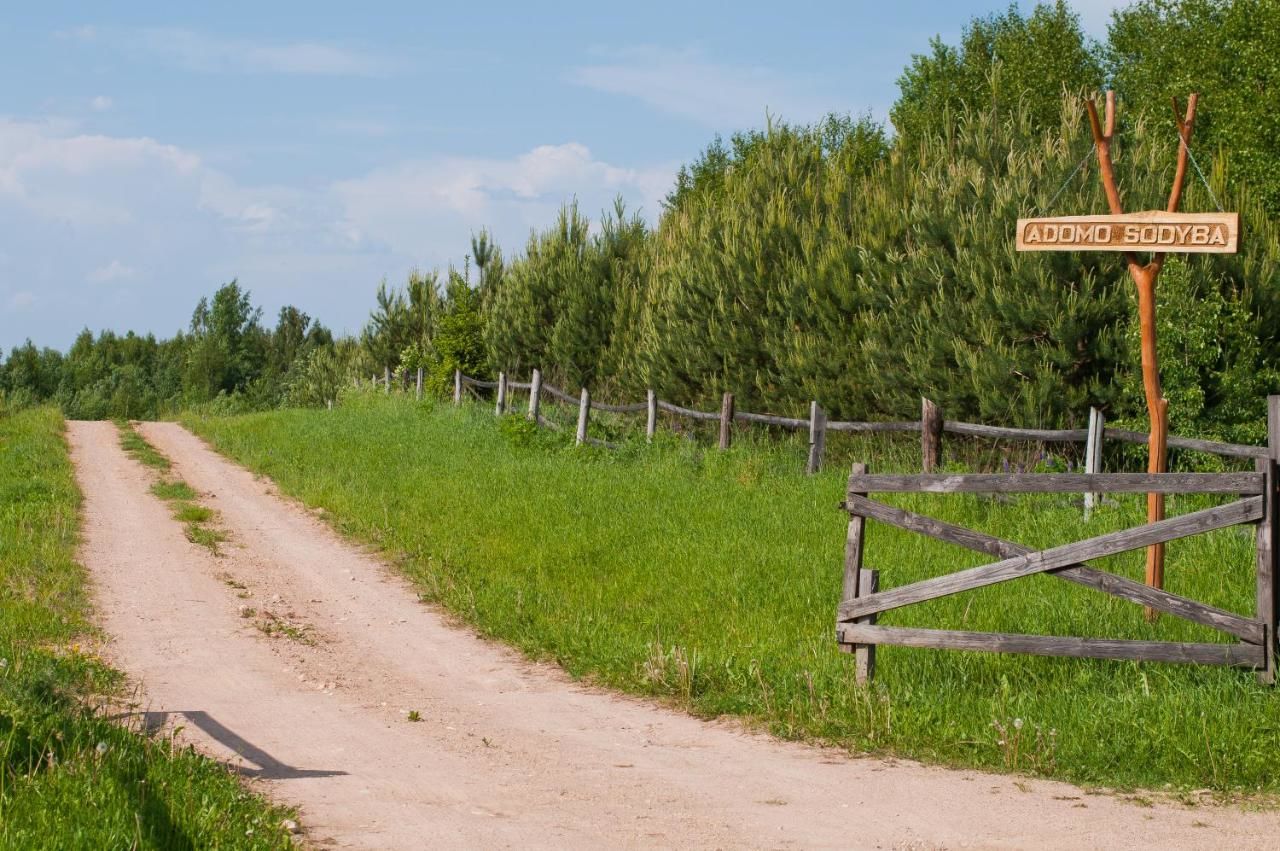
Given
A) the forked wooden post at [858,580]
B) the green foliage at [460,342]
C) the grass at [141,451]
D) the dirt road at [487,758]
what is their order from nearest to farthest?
the dirt road at [487,758] < the forked wooden post at [858,580] < the grass at [141,451] < the green foliage at [460,342]

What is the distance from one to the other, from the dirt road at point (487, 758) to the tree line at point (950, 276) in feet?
19.8

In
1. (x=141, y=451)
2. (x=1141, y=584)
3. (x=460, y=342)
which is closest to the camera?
(x=1141, y=584)

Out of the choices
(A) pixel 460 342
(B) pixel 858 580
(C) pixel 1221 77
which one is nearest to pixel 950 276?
(B) pixel 858 580

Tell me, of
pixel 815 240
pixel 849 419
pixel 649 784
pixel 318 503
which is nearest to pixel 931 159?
pixel 815 240

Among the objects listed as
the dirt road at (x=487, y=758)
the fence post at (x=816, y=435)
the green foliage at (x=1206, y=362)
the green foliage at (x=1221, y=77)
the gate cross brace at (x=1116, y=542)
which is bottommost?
the dirt road at (x=487, y=758)

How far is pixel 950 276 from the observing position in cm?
1881

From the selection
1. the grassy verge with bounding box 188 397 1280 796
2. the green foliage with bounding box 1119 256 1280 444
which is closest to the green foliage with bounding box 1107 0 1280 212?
the green foliage with bounding box 1119 256 1280 444

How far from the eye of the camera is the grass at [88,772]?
530 cm

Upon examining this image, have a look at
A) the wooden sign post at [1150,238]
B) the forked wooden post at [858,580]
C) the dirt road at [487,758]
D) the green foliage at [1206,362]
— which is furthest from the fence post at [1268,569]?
the green foliage at [1206,362]

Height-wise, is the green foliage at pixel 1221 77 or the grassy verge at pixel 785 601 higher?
the green foliage at pixel 1221 77

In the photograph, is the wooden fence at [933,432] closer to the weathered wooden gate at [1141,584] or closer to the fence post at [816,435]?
the fence post at [816,435]

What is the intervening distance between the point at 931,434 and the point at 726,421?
4915 mm

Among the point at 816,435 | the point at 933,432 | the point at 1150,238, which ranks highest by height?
the point at 1150,238

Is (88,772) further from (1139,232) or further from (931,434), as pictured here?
(931,434)
